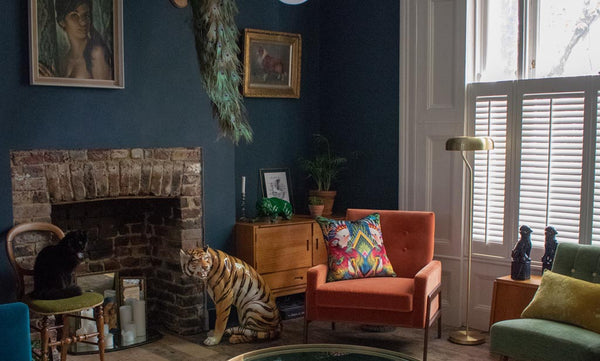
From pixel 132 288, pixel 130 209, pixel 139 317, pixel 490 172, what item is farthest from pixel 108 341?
pixel 490 172

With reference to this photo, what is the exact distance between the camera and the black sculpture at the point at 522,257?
Answer: 430 cm

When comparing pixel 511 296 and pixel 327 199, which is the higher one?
pixel 327 199

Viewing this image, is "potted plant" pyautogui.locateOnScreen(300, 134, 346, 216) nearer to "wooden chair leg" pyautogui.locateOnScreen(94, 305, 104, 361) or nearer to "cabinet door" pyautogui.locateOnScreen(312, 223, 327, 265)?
"cabinet door" pyautogui.locateOnScreen(312, 223, 327, 265)

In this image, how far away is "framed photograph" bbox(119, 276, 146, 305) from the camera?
4.93 m

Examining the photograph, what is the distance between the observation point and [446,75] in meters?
5.02

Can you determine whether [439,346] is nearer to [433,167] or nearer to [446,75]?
[433,167]

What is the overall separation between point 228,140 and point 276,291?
1209 mm

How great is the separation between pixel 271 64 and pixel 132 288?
6.99 ft

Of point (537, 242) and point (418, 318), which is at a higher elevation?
point (537, 242)

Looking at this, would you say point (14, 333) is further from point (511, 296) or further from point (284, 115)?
point (284, 115)

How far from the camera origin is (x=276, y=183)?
570 cm

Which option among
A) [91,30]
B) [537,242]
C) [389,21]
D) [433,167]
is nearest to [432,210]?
[433,167]

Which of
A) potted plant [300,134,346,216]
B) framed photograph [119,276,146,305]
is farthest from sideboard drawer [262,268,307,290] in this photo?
framed photograph [119,276,146,305]

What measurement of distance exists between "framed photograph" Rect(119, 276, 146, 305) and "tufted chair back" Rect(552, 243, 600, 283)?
2.88 meters
